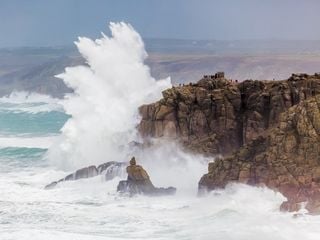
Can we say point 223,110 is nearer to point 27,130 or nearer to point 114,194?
point 114,194

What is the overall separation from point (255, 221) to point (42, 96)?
89.5 m

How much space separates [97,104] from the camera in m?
51.8

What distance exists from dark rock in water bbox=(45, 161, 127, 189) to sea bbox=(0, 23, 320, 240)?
473 millimetres

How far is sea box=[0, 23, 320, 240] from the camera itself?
91.6ft

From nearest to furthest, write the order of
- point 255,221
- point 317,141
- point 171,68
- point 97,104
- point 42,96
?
point 255,221
point 317,141
point 97,104
point 42,96
point 171,68

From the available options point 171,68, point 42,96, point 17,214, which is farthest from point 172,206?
point 171,68

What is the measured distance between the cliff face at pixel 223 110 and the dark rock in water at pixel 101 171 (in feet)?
11.7

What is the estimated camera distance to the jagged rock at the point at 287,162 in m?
30.1

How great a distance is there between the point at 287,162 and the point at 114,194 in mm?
9573

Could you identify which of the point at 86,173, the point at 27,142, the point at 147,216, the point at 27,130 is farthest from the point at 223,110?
the point at 27,130

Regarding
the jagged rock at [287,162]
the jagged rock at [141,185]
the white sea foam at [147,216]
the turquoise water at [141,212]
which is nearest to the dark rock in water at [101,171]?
the turquoise water at [141,212]

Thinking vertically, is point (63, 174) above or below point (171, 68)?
below

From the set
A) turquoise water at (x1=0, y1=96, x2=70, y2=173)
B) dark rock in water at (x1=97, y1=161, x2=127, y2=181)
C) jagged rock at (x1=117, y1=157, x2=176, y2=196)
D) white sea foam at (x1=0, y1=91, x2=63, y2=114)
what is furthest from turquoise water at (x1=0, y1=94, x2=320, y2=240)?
white sea foam at (x1=0, y1=91, x2=63, y2=114)

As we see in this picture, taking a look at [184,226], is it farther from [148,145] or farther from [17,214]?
[148,145]
